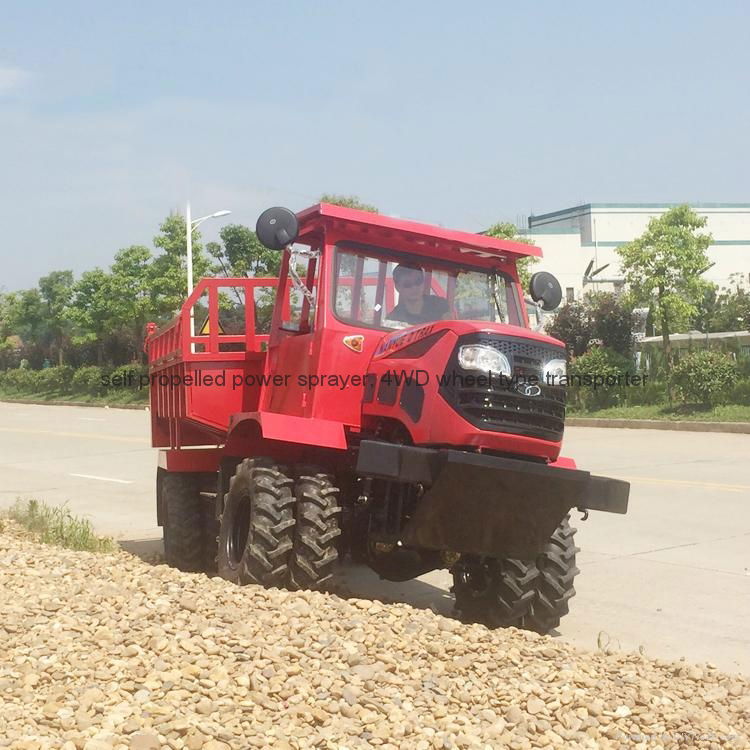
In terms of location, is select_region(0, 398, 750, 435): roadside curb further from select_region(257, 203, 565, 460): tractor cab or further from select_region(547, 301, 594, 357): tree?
select_region(257, 203, 565, 460): tractor cab

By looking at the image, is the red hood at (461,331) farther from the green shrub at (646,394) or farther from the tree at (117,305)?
the tree at (117,305)

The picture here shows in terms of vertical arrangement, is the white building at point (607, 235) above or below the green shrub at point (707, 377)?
above

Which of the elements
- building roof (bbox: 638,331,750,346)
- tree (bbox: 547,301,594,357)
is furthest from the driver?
tree (bbox: 547,301,594,357)

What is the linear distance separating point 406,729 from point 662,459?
580 inches

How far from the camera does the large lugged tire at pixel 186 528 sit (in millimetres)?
9242

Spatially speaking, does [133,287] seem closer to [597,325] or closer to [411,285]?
[597,325]

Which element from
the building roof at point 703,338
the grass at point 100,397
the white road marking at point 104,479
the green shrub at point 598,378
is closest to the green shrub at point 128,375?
the grass at point 100,397

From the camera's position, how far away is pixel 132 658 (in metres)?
4.97

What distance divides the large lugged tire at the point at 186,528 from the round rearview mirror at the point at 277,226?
3.22 metres

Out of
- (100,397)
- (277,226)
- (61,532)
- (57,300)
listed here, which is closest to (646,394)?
(61,532)

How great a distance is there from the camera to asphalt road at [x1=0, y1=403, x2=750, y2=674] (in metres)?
7.44

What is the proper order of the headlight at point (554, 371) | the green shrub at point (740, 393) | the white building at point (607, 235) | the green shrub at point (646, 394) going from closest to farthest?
the headlight at point (554, 371), the green shrub at point (740, 393), the green shrub at point (646, 394), the white building at point (607, 235)

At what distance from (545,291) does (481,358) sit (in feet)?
5.56

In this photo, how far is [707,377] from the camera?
88.5 ft
